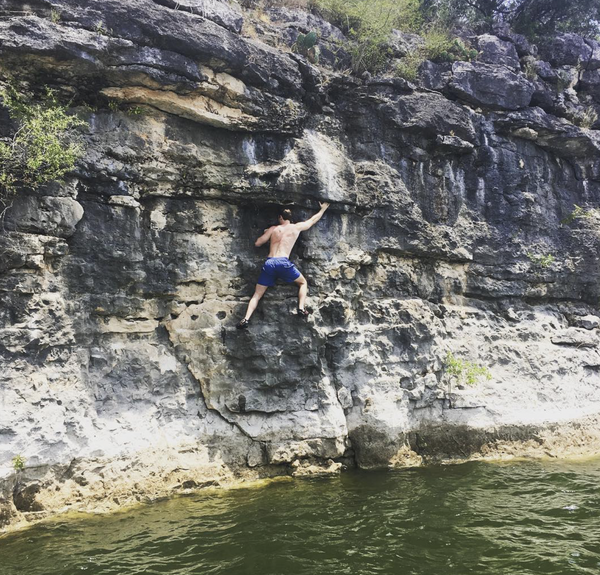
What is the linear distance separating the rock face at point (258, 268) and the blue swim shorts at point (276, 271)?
0.35 metres

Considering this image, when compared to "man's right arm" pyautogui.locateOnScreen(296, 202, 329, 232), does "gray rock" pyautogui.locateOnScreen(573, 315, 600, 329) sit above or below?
below

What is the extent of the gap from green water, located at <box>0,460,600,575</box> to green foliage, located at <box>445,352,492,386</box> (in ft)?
6.41

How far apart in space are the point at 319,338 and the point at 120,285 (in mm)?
3257

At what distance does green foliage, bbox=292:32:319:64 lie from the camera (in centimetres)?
945

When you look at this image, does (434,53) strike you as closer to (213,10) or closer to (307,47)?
(307,47)

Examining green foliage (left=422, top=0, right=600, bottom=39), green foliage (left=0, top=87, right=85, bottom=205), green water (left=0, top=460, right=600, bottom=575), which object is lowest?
green water (left=0, top=460, right=600, bottom=575)

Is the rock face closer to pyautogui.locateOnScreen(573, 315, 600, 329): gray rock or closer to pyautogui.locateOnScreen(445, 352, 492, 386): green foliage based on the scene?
pyautogui.locateOnScreen(573, 315, 600, 329): gray rock

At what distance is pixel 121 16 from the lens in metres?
7.32

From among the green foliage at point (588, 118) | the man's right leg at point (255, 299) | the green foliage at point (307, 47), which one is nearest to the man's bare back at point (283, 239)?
the man's right leg at point (255, 299)

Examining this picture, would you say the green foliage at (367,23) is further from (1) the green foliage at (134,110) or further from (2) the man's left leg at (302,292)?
(2) the man's left leg at (302,292)

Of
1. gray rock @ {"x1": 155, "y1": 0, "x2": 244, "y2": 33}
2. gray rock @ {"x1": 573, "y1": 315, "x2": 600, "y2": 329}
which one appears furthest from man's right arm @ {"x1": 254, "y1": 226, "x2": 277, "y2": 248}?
gray rock @ {"x1": 573, "y1": 315, "x2": 600, "y2": 329}

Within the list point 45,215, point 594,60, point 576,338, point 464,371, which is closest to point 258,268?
point 45,215

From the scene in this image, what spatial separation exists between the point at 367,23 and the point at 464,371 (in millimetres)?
7354

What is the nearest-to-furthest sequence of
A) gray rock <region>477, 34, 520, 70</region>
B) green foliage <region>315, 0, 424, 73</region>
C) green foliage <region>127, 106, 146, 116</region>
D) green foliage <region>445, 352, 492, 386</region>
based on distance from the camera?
green foliage <region>127, 106, 146, 116</region> < green foliage <region>445, 352, 492, 386</region> < green foliage <region>315, 0, 424, 73</region> < gray rock <region>477, 34, 520, 70</region>
